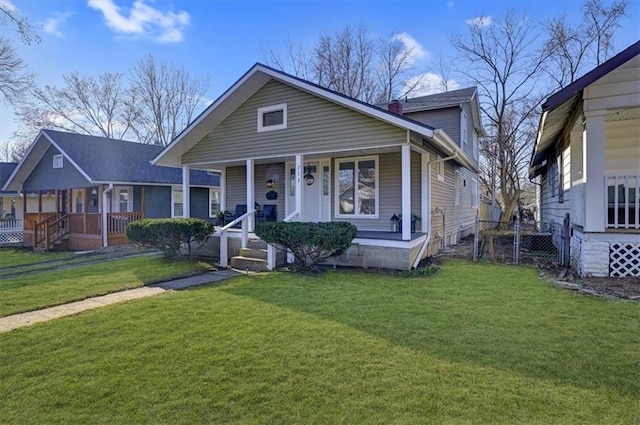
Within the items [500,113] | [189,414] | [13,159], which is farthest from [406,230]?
[13,159]

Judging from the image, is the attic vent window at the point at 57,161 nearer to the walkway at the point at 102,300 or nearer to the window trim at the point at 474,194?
the walkway at the point at 102,300

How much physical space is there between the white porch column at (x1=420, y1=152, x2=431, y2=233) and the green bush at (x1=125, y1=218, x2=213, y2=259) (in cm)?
576

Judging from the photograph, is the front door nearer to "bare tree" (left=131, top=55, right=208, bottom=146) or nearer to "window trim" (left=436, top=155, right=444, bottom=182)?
"window trim" (left=436, top=155, right=444, bottom=182)

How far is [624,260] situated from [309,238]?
581 cm

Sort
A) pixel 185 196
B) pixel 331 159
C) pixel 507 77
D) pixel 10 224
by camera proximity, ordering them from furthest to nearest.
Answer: pixel 507 77, pixel 10 224, pixel 185 196, pixel 331 159

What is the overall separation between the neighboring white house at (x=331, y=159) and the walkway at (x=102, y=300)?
1634mm

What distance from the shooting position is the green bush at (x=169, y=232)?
9516 mm

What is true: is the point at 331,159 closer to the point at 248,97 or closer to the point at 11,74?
the point at 248,97

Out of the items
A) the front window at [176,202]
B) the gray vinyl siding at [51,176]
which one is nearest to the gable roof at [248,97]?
the front window at [176,202]

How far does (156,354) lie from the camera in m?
3.69

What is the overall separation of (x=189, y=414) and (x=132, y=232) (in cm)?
834

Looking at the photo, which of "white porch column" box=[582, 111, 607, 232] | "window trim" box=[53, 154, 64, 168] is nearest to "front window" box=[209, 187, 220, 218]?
"window trim" box=[53, 154, 64, 168]

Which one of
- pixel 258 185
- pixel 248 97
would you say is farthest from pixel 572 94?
pixel 258 185

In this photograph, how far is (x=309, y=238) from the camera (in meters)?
7.53
